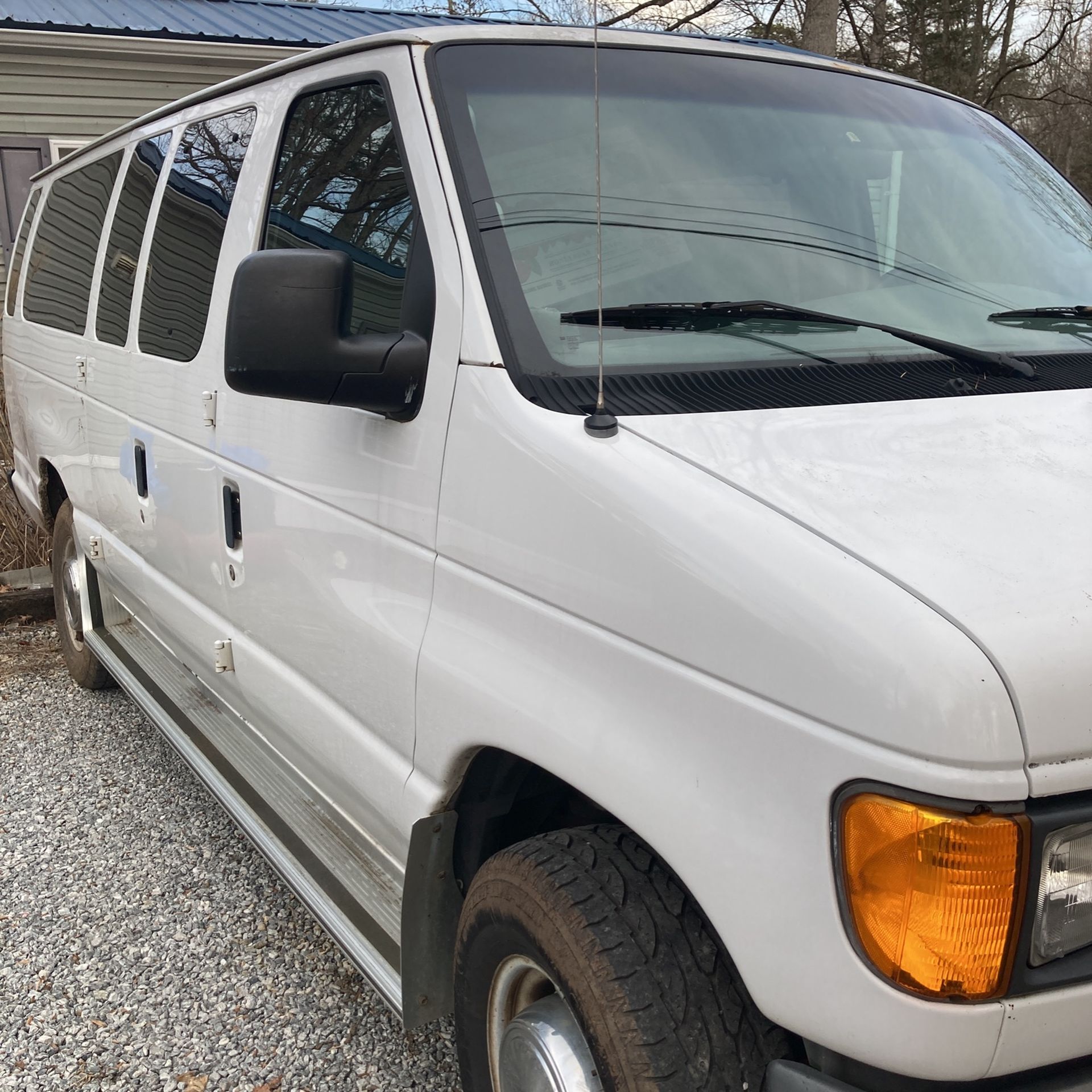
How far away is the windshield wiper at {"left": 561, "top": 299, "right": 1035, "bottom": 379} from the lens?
2.05m

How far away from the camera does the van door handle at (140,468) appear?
11.9ft

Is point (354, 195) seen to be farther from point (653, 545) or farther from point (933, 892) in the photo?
point (933, 892)

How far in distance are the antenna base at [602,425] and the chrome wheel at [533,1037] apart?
0.85 meters

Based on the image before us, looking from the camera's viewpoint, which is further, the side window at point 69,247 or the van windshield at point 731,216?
the side window at point 69,247

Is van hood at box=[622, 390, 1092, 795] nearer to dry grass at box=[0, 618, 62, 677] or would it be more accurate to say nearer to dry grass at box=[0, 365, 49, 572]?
dry grass at box=[0, 618, 62, 677]

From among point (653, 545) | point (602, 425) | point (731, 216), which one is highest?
point (731, 216)

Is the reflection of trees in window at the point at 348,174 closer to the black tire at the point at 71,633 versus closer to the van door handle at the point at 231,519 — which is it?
the van door handle at the point at 231,519

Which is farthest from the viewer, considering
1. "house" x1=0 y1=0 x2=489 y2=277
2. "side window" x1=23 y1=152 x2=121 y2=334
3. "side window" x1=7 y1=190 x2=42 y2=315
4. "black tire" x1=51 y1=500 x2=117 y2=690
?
"house" x1=0 y1=0 x2=489 y2=277

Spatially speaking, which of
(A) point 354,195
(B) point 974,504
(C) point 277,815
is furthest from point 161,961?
(B) point 974,504

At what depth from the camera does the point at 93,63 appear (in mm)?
11531

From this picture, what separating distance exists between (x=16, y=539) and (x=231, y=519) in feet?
14.5

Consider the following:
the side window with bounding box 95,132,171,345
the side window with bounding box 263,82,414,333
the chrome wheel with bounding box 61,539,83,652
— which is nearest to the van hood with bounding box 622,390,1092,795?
the side window with bounding box 263,82,414,333

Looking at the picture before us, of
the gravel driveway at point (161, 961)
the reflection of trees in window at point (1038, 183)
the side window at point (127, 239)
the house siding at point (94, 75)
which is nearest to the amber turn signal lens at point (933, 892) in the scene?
the gravel driveway at point (161, 961)

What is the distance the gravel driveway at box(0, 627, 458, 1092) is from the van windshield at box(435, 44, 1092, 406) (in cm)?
188
